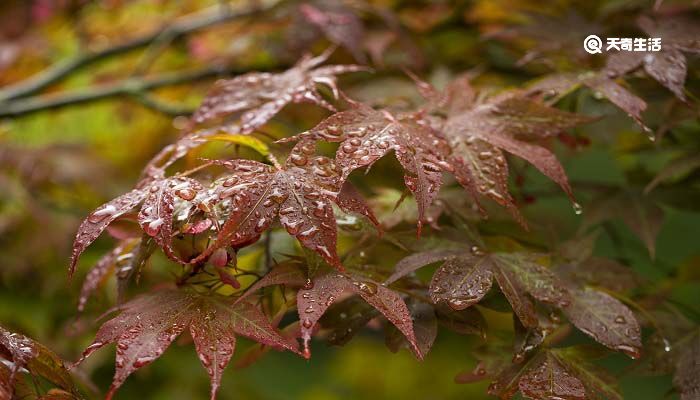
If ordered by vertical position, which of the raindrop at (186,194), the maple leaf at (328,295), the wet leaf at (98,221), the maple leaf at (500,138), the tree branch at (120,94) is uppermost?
the raindrop at (186,194)

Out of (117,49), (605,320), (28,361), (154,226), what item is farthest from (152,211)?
(117,49)

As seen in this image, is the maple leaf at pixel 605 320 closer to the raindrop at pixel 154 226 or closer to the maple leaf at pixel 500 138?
the maple leaf at pixel 500 138

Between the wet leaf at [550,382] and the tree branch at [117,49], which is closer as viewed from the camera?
the wet leaf at [550,382]

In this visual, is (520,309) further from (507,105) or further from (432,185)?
(507,105)

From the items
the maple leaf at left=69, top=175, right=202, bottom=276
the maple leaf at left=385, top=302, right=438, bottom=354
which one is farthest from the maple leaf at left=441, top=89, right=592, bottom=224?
the maple leaf at left=69, top=175, right=202, bottom=276

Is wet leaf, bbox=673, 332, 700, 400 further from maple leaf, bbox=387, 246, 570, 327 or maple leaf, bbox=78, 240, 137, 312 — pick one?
maple leaf, bbox=78, 240, 137, 312

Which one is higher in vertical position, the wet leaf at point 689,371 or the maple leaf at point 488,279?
the maple leaf at point 488,279

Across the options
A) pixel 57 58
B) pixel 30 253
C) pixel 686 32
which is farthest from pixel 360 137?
pixel 57 58

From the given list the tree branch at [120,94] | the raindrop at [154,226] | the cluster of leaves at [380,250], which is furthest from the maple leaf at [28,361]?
the tree branch at [120,94]

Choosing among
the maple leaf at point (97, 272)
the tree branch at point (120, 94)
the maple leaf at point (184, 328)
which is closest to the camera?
the maple leaf at point (184, 328)
